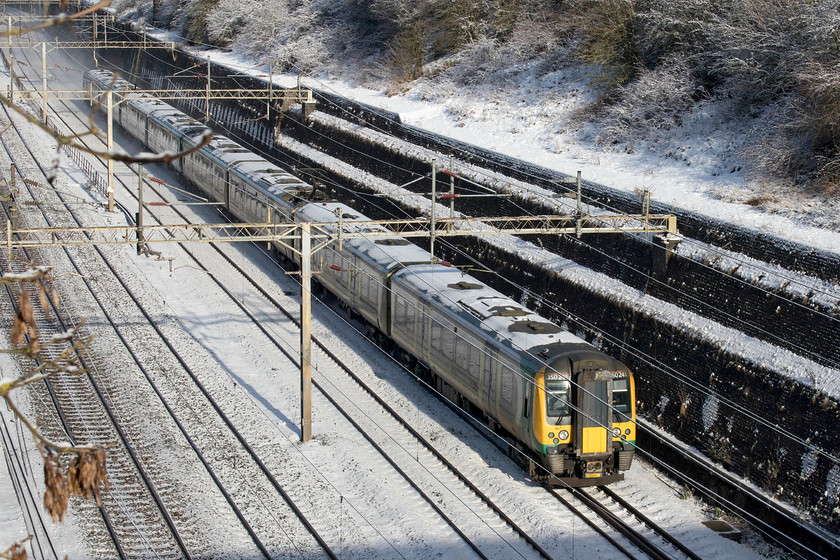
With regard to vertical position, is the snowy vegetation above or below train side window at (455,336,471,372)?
above

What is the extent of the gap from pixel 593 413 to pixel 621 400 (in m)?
0.65

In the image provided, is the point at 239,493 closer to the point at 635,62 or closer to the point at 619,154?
the point at 619,154

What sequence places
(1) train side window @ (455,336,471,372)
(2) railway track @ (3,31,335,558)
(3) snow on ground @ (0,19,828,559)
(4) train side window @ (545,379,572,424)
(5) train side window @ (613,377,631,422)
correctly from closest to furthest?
(2) railway track @ (3,31,335,558)
(3) snow on ground @ (0,19,828,559)
(4) train side window @ (545,379,572,424)
(5) train side window @ (613,377,631,422)
(1) train side window @ (455,336,471,372)

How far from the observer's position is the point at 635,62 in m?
32.8

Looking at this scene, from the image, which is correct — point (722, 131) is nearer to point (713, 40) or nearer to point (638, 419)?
point (713, 40)

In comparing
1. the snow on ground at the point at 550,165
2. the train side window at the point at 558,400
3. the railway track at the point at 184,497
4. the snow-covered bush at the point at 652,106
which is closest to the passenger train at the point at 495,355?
the train side window at the point at 558,400

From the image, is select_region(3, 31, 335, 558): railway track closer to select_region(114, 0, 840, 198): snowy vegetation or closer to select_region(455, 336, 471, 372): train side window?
select_region(455, 336, 471, 372): train side window

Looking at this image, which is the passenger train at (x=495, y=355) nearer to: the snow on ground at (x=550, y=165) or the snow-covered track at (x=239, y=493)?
the snow on ground at (x=550, y=165)

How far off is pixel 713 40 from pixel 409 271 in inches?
574

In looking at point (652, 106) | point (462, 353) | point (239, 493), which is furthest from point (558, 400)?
point (652, 106)

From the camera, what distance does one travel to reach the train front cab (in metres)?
16.3

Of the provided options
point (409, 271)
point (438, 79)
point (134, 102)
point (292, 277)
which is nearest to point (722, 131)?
point (409, 271)

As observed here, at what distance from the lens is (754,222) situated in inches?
824

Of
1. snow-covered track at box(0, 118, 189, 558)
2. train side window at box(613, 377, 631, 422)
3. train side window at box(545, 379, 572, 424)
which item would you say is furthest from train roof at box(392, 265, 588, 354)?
snow-covered track at box(0, 118, 189, 558)
